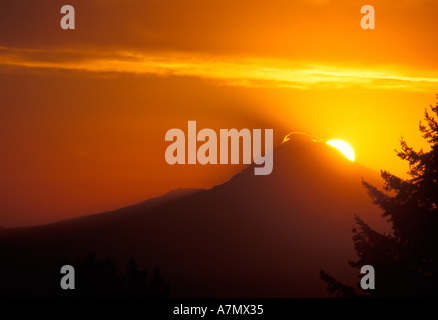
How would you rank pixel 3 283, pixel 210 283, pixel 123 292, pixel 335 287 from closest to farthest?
pixel 335 287, pixel 123 292, pixel 3 283, pixel 210 283

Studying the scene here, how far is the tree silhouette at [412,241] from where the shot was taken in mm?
24047

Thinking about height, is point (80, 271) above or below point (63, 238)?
below

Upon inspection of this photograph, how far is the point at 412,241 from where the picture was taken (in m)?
25.6

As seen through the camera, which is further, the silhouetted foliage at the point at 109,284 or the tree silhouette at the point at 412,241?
the silhouetted foliage at the point at 109,284

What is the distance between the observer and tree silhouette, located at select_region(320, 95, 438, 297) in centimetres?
2405

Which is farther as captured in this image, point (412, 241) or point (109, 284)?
point (109, 284)

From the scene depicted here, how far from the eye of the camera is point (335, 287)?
2889 centimetres

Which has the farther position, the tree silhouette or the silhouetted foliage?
the silhouetted foliage
